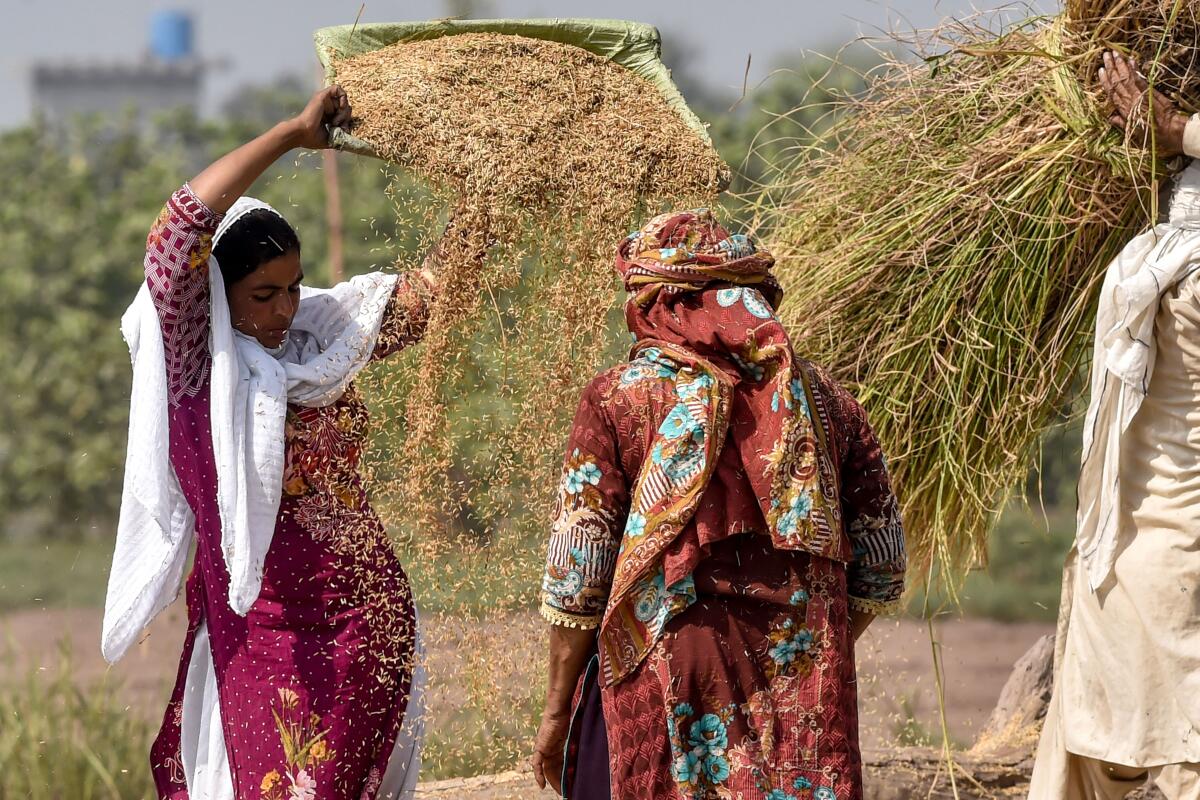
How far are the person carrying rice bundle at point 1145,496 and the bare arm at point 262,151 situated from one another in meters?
1.60

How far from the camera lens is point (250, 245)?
2.71 meters

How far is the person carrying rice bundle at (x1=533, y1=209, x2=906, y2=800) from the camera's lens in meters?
2.25

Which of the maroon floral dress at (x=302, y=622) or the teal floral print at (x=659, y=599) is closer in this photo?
the teal floral print at (x=659, y=599)

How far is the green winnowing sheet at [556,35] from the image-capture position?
10.2ft

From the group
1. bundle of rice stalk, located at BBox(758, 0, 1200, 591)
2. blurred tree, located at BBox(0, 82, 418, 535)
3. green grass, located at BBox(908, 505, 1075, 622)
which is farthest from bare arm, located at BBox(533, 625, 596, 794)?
green grass, located at BBox(908, 505, 1075, 622)

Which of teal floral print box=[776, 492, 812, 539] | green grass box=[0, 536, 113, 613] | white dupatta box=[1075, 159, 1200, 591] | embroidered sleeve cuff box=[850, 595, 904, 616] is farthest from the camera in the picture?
green grass box=[0, 536, 113, 613]

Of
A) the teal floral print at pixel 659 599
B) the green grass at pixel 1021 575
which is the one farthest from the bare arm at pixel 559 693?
the green grass at pixel 1021 575

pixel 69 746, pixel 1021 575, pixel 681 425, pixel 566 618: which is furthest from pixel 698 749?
pixel 1021 575

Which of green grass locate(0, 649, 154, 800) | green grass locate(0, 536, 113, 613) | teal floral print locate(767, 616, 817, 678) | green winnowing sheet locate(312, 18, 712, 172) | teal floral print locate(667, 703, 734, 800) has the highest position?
green winnowing sheet locate(312, 18, 712, 172)

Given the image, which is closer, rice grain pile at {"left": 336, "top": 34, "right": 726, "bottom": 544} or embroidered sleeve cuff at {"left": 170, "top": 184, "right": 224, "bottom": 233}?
embroidered sleeve cuff at {"left": 170, "top": 184, "right": 224, "bottom": 233}

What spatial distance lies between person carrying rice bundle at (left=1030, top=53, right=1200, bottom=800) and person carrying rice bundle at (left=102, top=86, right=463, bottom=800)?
1.42 meters

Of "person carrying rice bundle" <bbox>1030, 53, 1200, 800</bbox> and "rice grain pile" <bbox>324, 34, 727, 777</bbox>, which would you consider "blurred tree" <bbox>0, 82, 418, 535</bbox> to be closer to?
"rice grain pile" <bbox>324, 34, 727, 777</bbox>

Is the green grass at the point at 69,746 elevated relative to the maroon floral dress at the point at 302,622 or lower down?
lower down

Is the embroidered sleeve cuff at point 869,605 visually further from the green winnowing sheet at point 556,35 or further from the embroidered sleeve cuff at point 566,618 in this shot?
the green winnowing sheet at point 556,35
